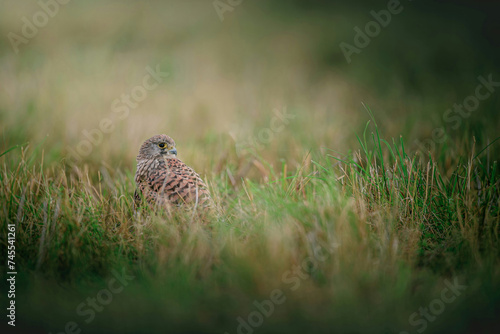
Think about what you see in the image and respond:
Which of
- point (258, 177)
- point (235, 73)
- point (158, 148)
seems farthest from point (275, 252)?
point (235, 73)

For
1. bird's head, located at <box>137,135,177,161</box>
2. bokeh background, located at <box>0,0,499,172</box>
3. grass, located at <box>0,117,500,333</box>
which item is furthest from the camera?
bokeh background, located at <box>0,0,499,172</box>

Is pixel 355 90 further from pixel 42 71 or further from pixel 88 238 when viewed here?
pixel 88 238

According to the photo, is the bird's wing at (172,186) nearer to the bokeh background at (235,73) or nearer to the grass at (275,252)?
the grass at (275,252)

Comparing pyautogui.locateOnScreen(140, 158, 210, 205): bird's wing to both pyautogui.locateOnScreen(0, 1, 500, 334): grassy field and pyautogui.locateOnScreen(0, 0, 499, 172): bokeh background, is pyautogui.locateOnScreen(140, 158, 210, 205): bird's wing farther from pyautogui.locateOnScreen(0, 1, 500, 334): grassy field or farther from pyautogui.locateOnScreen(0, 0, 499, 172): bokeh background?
pyautogui.locateOnScreen(0, 0, 499, 172): bokeh background

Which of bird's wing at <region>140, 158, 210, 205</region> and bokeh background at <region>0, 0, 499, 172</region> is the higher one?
bokeh background at <region>0, 0, 499, 172</region>

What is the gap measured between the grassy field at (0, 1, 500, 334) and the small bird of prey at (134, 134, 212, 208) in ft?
0.53

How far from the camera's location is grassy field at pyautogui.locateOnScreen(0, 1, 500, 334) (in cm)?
210

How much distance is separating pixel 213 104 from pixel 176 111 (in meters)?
0.64

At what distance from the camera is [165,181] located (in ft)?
10.2

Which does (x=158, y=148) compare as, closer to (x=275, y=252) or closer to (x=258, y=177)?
(x=258, y=177)

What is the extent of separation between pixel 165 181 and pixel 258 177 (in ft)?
5.21

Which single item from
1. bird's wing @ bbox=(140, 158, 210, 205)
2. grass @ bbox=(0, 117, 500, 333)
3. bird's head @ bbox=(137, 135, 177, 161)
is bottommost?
grass @ bbox=(0, 117, 500, 333)

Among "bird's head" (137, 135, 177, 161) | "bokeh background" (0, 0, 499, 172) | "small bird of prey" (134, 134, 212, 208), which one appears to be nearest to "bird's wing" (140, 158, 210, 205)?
"small bird of prey" (134, 134, 212, 208)

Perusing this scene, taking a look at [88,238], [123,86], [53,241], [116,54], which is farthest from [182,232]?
[116,54]
